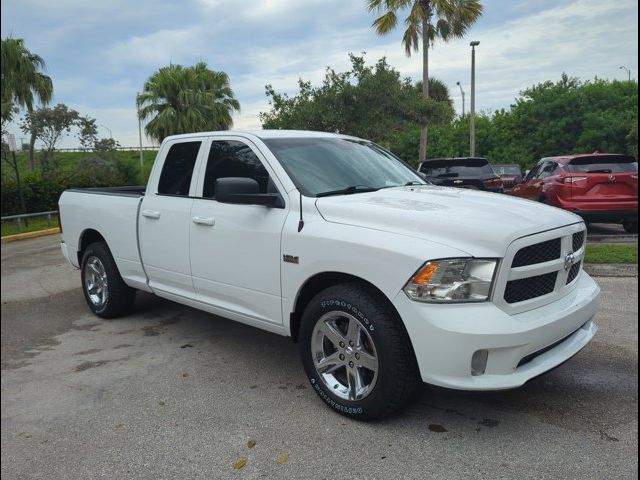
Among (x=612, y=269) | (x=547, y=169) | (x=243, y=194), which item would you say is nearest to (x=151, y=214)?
(x=243, y=194)

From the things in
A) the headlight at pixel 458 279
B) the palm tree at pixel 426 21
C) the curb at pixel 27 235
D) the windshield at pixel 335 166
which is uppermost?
the palm tree at pixel 426 21

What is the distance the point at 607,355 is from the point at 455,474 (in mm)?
2221

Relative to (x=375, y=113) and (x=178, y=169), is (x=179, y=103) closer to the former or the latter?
(x=375, y=113)

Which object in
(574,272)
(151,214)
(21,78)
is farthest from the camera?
(21,78)

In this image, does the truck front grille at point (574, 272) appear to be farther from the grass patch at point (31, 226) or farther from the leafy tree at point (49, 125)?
the leafy tree at point (49, 125)

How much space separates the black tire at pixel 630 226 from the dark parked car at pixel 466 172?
2.49 meters

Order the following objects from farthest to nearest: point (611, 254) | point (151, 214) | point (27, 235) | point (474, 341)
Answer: point (27, 235), point (611, 254), point (151, 214), point (474, 341)

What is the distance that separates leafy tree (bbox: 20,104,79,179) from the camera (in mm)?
26328

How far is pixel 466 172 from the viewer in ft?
39.1

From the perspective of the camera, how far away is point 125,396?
385 centimetres

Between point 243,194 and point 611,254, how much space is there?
624 cm

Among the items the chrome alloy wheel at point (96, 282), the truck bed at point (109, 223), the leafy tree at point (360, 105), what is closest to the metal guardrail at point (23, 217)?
the leafy tree at point (360, 105)

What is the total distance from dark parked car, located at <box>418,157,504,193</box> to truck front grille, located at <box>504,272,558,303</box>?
8.33 meters

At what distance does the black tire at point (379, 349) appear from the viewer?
313 cm
